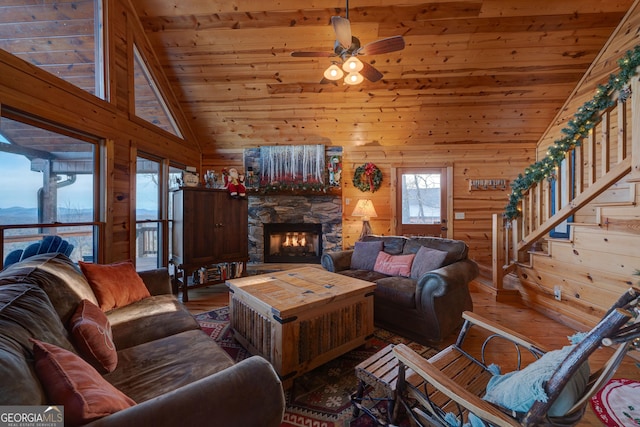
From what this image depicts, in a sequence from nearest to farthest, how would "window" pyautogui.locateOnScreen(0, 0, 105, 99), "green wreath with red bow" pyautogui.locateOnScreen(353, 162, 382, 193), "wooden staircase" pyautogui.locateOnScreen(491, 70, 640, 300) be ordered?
"window" pyautogui.locateOnScreen(0, 0, 105, 99) → "wooden staircase" pyautogui.locateOnScreen(491, 70, 640, 300) → "green wreath with red bow" pyautogui.locateOnScreen(353, 162, 382, 193)

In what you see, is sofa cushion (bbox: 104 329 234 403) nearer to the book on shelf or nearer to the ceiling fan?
the book on shelf

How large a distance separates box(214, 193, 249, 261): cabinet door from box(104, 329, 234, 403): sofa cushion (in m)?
2.44

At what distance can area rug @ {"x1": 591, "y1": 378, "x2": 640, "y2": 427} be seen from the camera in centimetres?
153

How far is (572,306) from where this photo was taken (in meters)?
2.72

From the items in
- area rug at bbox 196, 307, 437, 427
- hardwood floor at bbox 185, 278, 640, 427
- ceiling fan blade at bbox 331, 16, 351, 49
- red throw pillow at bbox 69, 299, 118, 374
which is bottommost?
area rug at bbox 196, 307, 437, 427

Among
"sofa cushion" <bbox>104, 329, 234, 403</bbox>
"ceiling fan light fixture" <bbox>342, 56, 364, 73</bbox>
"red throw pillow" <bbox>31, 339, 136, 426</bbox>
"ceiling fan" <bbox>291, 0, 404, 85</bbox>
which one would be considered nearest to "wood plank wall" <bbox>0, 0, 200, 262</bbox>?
"sofa cushion" <bbox>104, 329, 234, 403</bbox>

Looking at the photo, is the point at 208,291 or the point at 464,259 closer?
the point at 464,259

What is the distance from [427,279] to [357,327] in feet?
2.53

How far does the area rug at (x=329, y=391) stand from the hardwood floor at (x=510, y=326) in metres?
0.52

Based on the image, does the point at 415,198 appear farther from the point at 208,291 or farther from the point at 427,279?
the point at 208,291

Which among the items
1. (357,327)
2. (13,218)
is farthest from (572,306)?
(13,218)

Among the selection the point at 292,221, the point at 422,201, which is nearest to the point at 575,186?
the point at 422,201

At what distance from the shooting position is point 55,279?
4.77ft

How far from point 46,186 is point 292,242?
11.6 ft
